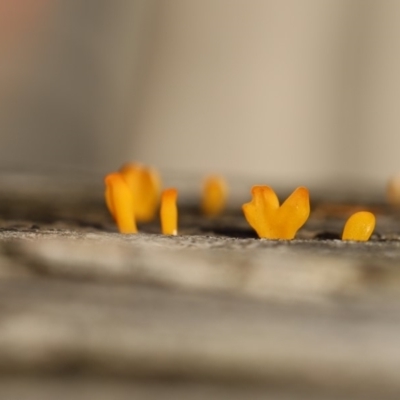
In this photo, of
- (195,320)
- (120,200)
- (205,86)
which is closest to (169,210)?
(120,200)

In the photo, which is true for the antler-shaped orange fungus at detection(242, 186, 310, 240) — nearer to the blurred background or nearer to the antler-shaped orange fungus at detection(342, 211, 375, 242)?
the antler-shaped orange fungus at detection(342, 211, 375, 242)

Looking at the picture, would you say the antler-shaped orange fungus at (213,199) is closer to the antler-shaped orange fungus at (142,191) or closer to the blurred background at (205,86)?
the antler-shaped orange fungus at (142,191)

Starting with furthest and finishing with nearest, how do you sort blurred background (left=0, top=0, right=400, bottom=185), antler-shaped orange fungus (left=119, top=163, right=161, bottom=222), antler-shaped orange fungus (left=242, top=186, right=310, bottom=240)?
1. blurred background (left=0, top=0, right=400, bottom=185)
2. antler-shaped orange fungus (left=119, top=163, right=161, bottom=222)
3. antler-shaped orange fungus (left=242, top=186, right=310, bottom=240)

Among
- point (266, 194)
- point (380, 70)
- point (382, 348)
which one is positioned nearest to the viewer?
point (382, 348)

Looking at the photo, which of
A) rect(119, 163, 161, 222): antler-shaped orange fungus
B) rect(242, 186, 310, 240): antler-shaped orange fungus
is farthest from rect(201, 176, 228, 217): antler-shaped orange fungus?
rect(242, 186, 310, 240): antler-shaped orange fungus

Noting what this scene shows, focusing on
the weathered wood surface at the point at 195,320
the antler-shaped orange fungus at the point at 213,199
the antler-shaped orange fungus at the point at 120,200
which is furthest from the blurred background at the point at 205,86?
the weathered wood surface at the point at 195,320

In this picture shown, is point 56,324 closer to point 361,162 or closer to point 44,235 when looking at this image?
point 44,235

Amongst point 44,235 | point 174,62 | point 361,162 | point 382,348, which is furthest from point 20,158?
point 382,348
